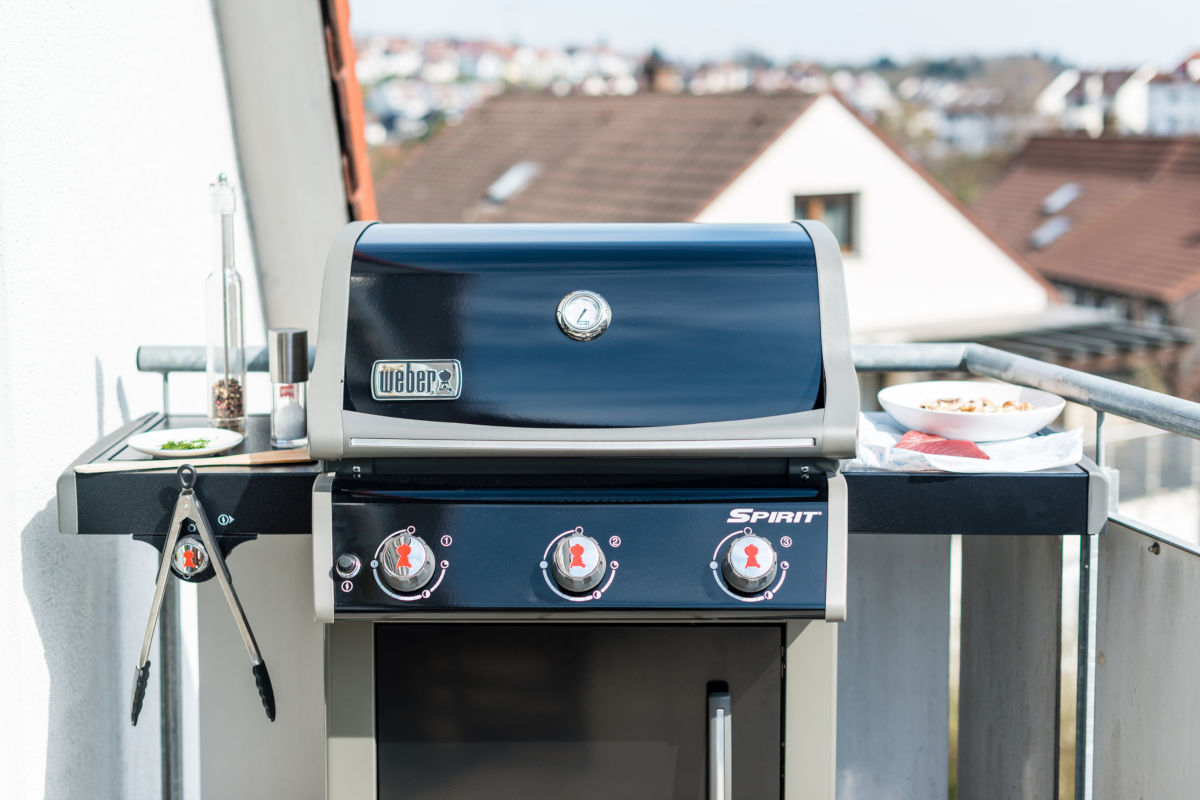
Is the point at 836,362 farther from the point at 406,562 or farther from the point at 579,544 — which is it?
the point at 406,562

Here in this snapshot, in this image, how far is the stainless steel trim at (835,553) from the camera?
1.65 meters

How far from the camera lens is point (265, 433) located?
2084 millimetres

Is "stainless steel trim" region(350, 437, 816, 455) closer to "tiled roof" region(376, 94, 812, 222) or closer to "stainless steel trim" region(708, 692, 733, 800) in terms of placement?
"stainless steel trim" region(708, 692, 733, 800)

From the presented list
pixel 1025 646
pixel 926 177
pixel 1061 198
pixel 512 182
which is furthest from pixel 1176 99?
pixel 1025 646

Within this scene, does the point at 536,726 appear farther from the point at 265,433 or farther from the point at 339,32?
the point at 339,32

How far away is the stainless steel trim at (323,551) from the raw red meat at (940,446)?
0.88 metres

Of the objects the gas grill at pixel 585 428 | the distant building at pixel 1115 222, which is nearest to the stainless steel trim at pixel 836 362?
the gas grill at pixel 585 428

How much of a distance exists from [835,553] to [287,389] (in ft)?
3.01

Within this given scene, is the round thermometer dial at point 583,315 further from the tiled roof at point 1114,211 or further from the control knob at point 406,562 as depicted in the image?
the tiled roof at point 1114,211

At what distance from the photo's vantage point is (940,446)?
1.92 meters

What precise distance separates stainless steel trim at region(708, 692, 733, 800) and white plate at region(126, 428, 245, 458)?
841 mm

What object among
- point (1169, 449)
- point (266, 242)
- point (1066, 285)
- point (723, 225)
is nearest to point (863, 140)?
point (1169, 449)

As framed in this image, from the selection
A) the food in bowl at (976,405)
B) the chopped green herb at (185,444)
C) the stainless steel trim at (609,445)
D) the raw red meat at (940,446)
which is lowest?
the raw red meat at (940,446)

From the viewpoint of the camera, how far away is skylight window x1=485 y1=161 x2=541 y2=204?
19203mm
